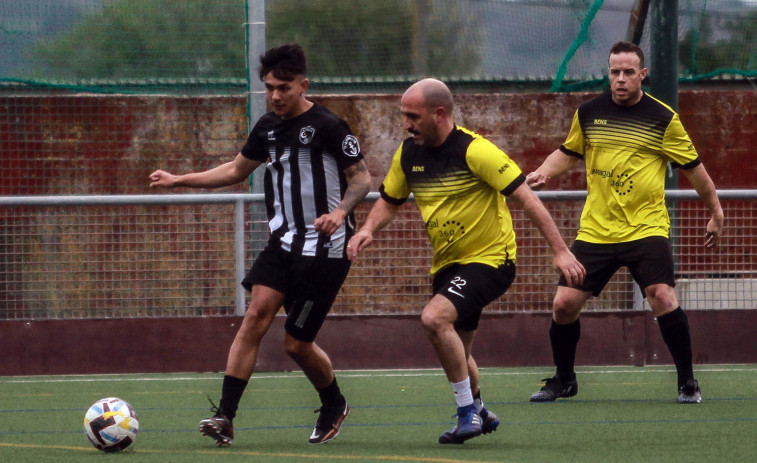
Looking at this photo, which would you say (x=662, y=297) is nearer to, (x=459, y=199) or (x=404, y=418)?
(x=404, y=418)

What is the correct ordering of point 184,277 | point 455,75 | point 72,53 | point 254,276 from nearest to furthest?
point 254,276, point 184,277, point 72,53, point 455,75

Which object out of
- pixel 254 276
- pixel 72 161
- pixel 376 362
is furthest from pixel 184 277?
pixel 254 276

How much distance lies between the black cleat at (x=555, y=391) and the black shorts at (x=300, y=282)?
6.88 ft

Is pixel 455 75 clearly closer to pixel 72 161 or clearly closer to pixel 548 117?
pixel 548 117

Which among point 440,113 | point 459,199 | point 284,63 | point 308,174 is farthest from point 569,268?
point 284,63

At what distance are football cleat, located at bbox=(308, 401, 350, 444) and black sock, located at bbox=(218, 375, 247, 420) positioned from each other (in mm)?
419

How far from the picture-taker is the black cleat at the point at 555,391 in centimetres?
830

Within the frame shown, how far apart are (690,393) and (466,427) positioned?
2.29m

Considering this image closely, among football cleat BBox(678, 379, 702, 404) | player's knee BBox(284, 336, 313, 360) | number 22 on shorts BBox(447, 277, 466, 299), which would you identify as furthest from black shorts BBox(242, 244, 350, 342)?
football cleat BBox(678, 379, 702, 404)

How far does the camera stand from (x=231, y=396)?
6469mm

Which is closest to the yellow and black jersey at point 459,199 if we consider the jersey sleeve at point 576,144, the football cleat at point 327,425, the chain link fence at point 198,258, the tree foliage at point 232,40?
the football cleat at point 327,425

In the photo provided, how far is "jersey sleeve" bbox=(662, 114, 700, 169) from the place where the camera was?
8.01m

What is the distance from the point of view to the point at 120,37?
12758mm

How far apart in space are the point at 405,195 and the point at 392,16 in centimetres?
674
